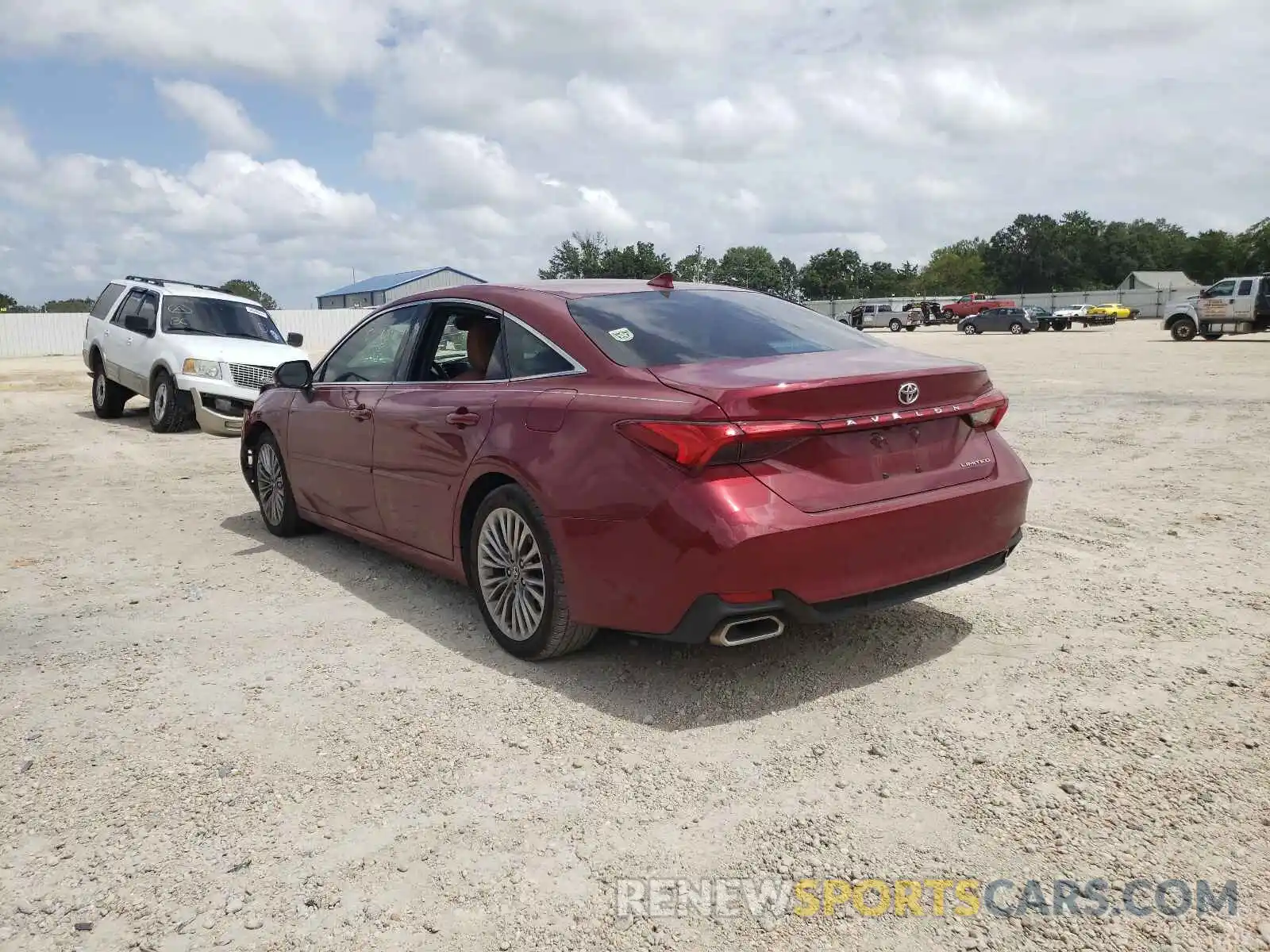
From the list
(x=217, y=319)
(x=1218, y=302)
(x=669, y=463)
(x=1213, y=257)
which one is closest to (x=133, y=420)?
(x=217, y=319)

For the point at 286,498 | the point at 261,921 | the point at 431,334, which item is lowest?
the point at 261,921

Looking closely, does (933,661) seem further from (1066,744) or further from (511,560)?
(511,560)

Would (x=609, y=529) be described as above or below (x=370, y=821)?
above

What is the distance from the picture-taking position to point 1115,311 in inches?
2406

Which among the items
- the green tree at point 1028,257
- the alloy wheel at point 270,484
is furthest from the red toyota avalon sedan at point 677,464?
the green tree at point 1028,257

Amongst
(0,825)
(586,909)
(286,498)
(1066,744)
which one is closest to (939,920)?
(586,909)

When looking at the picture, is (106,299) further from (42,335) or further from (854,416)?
(42,335)

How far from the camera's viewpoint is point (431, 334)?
4910 mm

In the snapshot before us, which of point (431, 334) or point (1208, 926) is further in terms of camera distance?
point (431, 334)

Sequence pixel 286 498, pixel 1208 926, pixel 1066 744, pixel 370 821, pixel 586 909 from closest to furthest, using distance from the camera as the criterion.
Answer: pixel 1208 926 < pixel 586 909 < pixel 370 821 < pixel 1066 744 < pixel 286 498

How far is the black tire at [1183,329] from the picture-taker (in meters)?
29.5

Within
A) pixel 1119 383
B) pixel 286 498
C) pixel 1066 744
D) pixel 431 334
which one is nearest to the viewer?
pixel 1066 744

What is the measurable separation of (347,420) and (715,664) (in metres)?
2.52

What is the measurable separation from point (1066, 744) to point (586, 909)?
171cm
